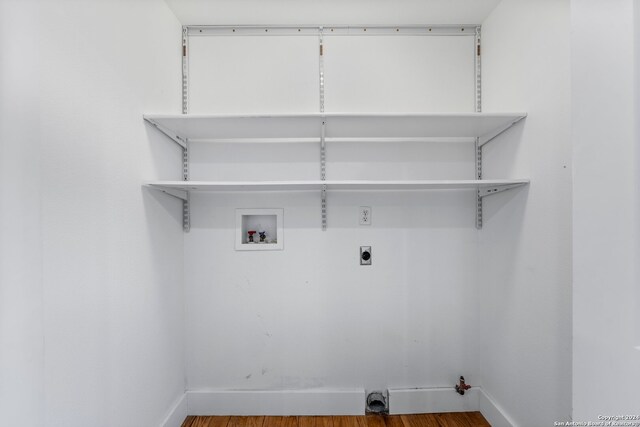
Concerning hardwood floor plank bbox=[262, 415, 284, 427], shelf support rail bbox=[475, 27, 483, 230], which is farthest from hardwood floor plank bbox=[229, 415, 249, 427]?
shelf support rail bbox=[475, 27, 483, 230]

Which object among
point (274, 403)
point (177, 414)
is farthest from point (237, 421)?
point (177, 414)

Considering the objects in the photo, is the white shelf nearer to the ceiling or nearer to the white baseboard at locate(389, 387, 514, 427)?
the ceiling

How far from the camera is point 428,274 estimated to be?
1809mm

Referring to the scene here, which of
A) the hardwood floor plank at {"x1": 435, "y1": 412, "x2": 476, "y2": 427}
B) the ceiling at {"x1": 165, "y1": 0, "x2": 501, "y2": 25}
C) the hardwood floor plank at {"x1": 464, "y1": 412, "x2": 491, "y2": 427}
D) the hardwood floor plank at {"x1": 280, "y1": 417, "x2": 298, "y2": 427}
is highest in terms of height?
the ceiling at {"x1": 165, "y1": 0, "x2": 501, "y2": 25}

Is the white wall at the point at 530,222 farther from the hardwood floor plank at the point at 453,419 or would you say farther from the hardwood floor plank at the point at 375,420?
the hardwood floor plank at the point at 375,420

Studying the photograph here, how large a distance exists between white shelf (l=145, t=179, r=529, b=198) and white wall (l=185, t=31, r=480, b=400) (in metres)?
0.07

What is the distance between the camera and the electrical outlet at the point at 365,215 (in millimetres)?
1803

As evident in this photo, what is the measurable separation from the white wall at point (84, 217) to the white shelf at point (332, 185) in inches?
6.0

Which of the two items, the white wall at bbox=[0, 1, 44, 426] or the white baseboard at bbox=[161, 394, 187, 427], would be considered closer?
the white wall at bbox=[0, 1, 44, 426]

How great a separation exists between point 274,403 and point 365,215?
1.25 meters

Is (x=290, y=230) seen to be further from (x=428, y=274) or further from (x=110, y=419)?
(x=110, y=419)

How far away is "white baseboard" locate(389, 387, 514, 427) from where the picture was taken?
1766 mm

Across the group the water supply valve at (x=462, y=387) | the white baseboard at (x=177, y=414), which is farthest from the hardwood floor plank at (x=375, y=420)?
the white baseboard at (x=177, y=414)

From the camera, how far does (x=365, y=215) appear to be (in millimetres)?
1804
